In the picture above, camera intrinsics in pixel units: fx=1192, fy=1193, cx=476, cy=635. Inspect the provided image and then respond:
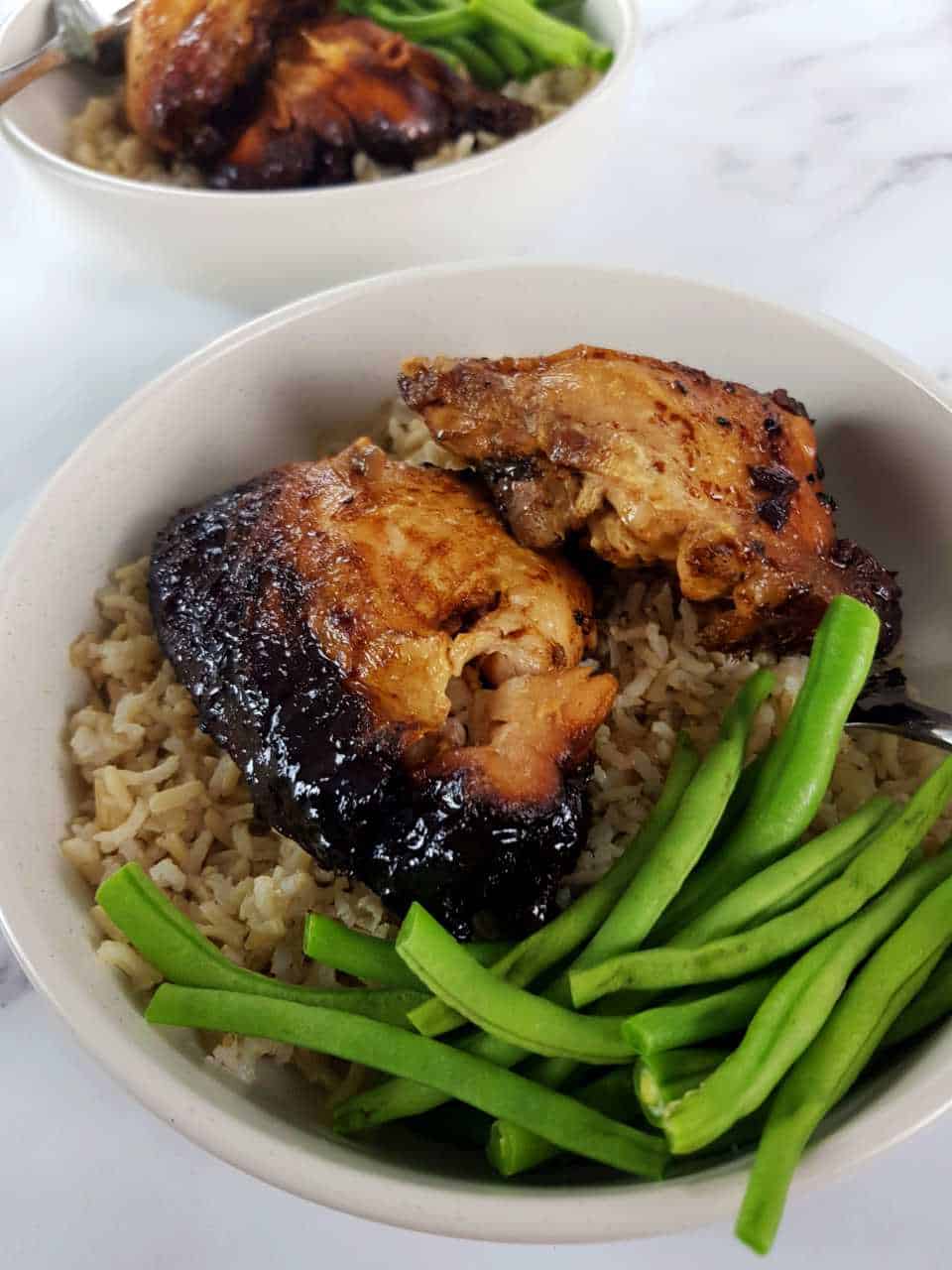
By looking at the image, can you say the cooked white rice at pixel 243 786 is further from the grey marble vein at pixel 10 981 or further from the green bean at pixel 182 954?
the grey marble vein at pixel 10 981

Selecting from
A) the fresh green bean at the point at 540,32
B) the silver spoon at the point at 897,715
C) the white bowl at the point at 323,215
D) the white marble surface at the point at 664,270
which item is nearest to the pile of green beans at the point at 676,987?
the silver spoon at the point at 897,715

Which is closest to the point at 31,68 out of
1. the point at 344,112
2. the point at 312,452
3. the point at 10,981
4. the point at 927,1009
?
the point at 344,112

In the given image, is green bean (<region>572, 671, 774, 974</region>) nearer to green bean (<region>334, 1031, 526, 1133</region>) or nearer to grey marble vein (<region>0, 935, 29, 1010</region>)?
green bean (<region>334, 1031, 526, 1133</region>)

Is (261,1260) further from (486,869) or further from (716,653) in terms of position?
(716,653)

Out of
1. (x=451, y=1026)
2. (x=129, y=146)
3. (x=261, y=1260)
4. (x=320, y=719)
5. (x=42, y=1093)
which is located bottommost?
(x=261, y=1260)

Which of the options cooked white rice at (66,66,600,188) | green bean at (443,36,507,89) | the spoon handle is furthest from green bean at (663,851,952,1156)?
the spoon handle

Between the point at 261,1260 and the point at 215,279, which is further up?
the point at 215,279

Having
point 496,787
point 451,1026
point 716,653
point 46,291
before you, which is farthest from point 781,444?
point 46,291
